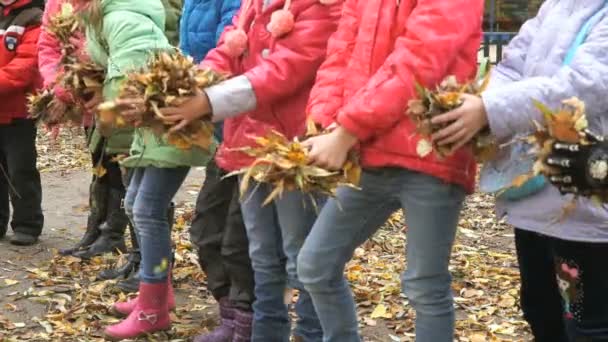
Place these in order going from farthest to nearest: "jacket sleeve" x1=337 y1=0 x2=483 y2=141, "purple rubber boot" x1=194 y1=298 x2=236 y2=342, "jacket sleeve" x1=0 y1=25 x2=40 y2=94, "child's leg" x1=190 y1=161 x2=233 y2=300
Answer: "jacket sleeve" x1=0 y1=25 x2=40 y2=94 < "child's leg" x1=190 y1=161 x2=233 y2=300 < "purple rubber boot" x1=194 y1=298 x2=236 y2=342 < "jacket sleeve" x1=337 y1=0 x2=483 y2=141

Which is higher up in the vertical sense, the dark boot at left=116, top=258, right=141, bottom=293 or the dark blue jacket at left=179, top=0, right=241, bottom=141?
the dark blue jacket at left=179, top=0, right=241, bottom=141

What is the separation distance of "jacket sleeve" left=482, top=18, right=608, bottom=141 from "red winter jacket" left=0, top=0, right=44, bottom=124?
14.1 ft

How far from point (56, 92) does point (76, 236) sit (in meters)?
2.44

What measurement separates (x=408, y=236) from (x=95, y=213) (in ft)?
12.0

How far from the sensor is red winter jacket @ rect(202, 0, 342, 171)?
3545 mm

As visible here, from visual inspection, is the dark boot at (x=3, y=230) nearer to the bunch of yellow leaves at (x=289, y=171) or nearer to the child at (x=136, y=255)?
the child at (x=136, y=255)

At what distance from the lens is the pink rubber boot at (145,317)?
457 centimetres

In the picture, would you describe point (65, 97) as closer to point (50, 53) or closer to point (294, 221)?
point (50, 53)

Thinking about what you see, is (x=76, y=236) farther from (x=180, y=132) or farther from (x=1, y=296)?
(x=180, y=132)

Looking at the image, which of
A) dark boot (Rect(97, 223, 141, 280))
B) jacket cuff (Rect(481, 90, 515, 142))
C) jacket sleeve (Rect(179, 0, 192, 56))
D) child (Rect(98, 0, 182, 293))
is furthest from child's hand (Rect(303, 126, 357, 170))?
dark boot (Rect(97, 223, 141, 280))

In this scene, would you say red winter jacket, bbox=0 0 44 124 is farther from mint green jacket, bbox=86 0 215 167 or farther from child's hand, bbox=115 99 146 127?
child's hand, bbox=115 99 146 127

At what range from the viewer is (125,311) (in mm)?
4891

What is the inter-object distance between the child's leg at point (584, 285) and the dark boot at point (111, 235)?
375 centimetres

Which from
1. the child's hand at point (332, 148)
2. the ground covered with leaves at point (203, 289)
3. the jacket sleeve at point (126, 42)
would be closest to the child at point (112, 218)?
the ground covered with leaves at point (203, 289)
